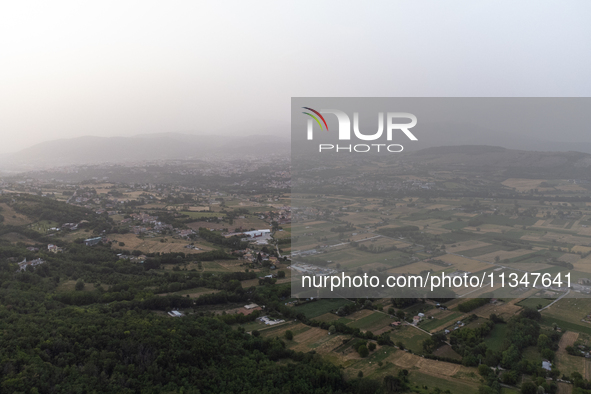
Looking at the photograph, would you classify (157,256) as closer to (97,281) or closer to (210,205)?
→ (97,281)

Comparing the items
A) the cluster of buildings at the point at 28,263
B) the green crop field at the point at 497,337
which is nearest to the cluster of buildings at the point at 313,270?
the green crop field at the point at 497,337

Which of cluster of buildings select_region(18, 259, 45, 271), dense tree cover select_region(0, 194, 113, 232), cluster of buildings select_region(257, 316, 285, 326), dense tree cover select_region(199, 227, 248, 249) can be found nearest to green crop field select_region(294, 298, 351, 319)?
cluster of buildings select_region(257, 316, 285, 326)

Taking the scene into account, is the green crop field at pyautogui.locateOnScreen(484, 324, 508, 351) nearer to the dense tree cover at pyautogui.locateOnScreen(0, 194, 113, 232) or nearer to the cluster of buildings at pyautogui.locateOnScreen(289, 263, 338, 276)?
the cluster of buildings at pyautogui.locateOnScreen(289, 263, 338, 276)

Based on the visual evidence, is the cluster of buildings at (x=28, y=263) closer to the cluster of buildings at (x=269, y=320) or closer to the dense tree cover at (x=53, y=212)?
the dense tree cover at (x=53, y=212)

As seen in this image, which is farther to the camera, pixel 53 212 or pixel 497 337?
pixel 53 212

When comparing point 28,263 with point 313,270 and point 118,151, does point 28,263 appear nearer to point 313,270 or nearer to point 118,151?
point 313,270

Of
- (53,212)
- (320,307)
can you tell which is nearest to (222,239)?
(320,307)

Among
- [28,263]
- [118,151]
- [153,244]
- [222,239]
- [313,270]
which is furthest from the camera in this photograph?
[118,151]

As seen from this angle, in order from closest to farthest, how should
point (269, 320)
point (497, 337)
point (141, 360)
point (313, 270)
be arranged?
1. point (141, 360)
2. point (497, 337)
3. point (269, 320)
4. point (313, 270)

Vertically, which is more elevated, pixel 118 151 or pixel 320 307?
pixel 118 151

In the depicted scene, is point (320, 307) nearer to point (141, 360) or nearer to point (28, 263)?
point (141, 360)

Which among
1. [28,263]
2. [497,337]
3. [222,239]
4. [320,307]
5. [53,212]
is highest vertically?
[53,212]
